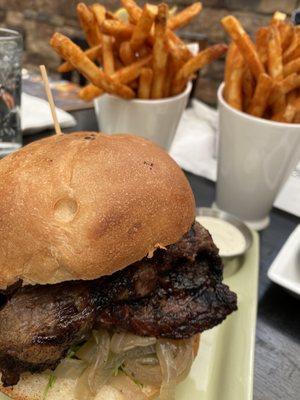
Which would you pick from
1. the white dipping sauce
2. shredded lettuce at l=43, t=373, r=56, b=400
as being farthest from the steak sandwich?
the white dipping sauce

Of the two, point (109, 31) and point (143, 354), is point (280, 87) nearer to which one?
point (109, 31)

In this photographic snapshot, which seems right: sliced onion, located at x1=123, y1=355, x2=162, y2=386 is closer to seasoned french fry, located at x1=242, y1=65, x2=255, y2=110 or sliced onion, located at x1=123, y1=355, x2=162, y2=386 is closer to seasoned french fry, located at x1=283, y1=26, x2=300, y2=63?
seasoned french fry, located at x1=242, y1=65, x2=255, y2=110

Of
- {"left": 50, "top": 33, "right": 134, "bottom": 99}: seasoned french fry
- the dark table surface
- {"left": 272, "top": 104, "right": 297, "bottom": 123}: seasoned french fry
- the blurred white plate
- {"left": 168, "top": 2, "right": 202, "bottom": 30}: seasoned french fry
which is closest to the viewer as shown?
the dark table surface

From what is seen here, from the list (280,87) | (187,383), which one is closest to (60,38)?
(280,87)

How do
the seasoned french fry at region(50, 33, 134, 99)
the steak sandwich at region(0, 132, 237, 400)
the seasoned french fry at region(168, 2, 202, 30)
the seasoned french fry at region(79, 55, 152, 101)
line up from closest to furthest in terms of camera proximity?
1. the steak sandwich at region(0, 132, 237, 400)
2. the seasoned french fry at region(50, 33, 134, 99)
3. the seasoned french fry at region(79, 55, 152, 101)
4. the seasoned french fry at region(168, 2, 202, 30)

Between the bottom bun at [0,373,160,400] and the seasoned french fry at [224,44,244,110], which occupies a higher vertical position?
the seasoned french fry at [224,44,244,110]

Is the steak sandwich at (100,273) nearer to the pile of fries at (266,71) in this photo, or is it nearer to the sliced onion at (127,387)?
the sliced onion at (127,387)

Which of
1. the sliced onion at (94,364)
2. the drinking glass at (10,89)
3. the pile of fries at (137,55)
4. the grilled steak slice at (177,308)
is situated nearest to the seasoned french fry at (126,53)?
the pile of fries at (137,55)
